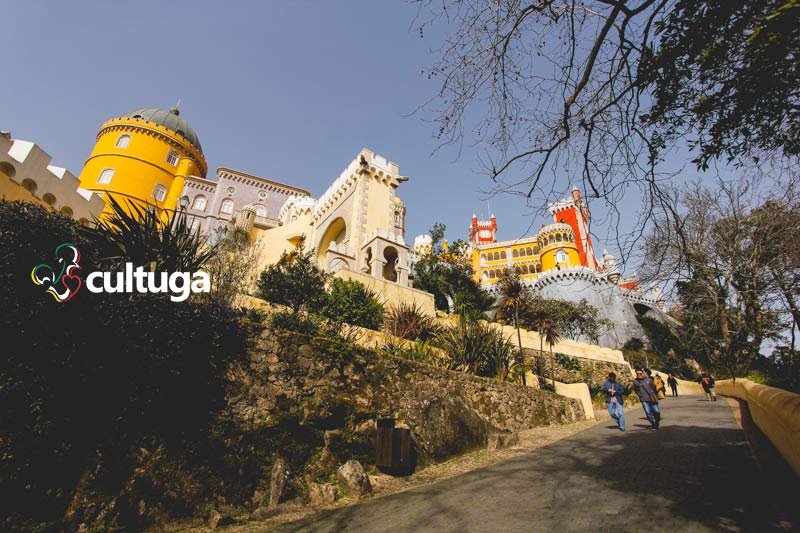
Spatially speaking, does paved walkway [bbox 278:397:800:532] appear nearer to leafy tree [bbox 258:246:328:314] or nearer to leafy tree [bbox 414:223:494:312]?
leafy tree [bbox 258:246:328:314]

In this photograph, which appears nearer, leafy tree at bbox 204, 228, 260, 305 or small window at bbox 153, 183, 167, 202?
leafy tree at bbox 204, 228, 260, 305

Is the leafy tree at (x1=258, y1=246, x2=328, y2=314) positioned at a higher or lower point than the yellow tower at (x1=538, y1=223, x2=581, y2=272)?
lower

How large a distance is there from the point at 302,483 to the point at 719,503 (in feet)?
18.1

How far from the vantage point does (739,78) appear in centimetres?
330

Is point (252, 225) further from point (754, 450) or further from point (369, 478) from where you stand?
point (754, 450)

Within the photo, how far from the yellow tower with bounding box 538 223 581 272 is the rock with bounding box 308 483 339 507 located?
48.5 m

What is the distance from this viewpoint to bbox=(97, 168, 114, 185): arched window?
33312 millimetres

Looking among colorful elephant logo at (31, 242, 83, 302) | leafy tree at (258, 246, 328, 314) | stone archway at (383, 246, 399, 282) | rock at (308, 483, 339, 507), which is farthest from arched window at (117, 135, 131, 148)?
rock at (308, 483, 339, 507)

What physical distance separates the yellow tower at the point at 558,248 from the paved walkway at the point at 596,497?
45959mm

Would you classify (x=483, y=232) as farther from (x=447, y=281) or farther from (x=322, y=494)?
(x=322, y=494)

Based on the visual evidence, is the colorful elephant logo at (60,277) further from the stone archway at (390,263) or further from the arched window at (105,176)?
the arched window at (105,176)

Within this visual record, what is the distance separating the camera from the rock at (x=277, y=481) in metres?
5.13

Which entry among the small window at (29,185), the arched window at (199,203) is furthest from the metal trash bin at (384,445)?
the arched window at (199,203)

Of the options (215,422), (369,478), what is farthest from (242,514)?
(369,478)
